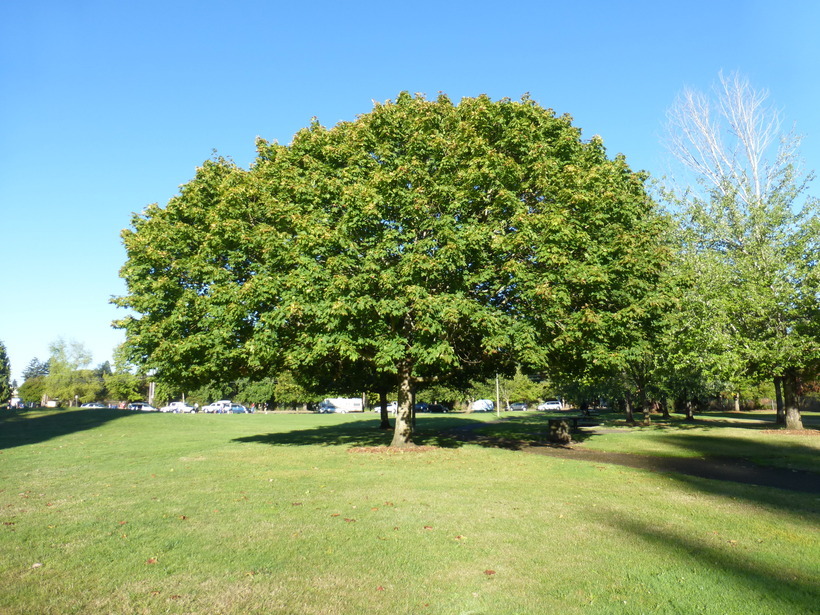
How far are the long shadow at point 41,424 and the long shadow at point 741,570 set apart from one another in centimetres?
2404

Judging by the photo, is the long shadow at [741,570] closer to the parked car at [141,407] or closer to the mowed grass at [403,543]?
the mowed grass at [403,543]

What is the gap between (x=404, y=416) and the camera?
20.1 meters

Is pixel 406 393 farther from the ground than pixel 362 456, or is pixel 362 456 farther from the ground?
pixel 406 393

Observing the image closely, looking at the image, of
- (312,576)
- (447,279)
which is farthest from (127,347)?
(312,576)

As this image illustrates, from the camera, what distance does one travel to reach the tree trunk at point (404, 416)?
19.6 meters

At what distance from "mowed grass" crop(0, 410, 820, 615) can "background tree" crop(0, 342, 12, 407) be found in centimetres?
9553

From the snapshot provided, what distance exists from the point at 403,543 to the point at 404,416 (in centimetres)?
1329

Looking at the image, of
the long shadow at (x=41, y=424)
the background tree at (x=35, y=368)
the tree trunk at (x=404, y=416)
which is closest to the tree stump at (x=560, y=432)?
the tree trunk at (x=404, y=416)

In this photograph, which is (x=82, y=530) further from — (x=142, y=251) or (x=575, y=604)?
(x=142, y=251)

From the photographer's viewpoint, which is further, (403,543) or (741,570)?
(403,543)

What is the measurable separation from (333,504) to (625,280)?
12239 millimetres

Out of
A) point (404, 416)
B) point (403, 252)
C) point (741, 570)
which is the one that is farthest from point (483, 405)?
point (741, 570)

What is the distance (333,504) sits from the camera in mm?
9398

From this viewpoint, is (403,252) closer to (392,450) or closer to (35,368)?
(392,450)
